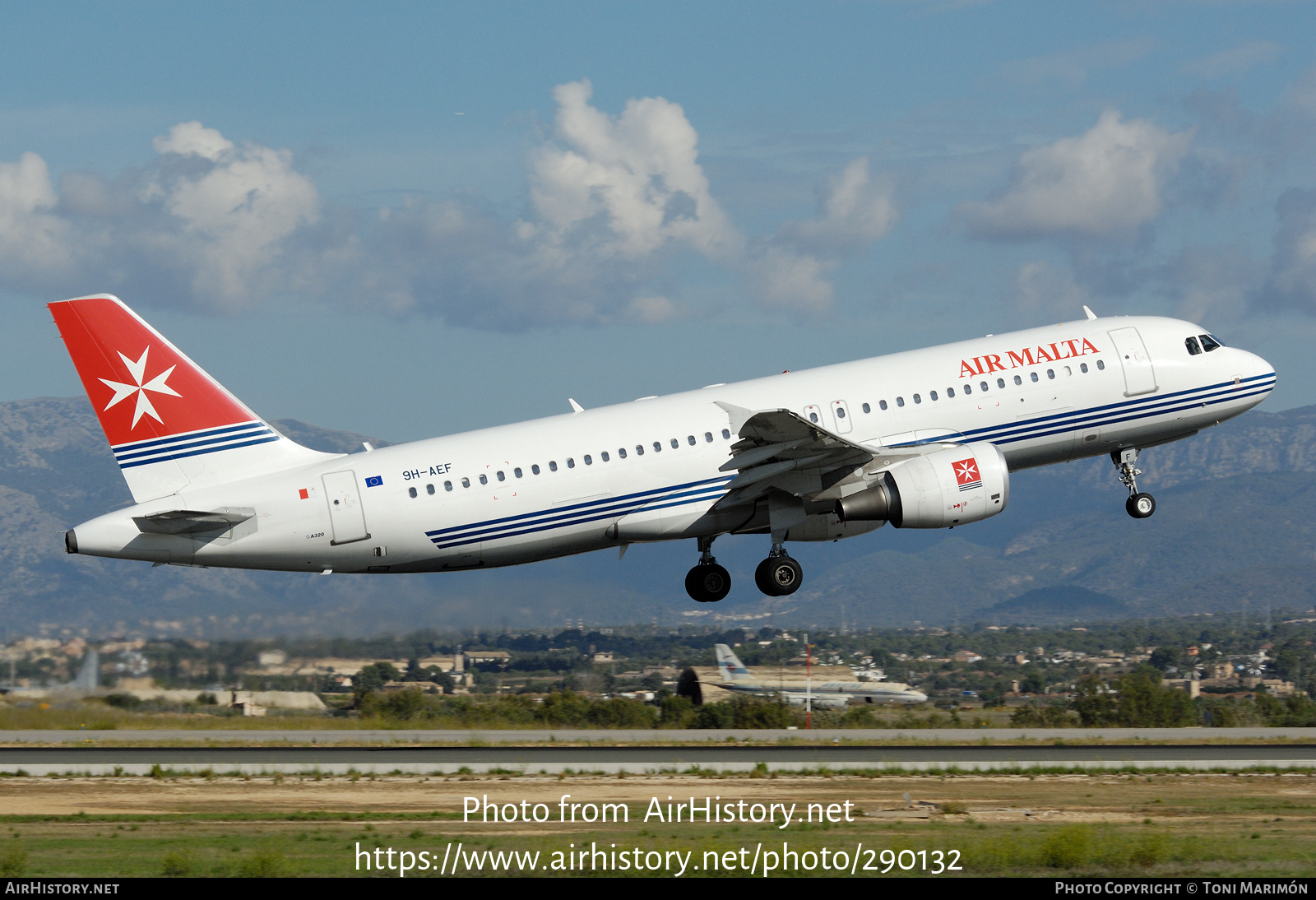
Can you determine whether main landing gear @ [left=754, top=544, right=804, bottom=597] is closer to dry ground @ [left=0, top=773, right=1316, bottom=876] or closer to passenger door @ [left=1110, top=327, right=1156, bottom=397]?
dry ground @ [left=0, top=773, right=1316, bottom=876]

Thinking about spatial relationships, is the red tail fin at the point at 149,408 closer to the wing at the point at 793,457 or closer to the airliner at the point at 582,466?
the airliner at the point at 582,466

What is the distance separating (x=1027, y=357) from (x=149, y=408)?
77.7 ft

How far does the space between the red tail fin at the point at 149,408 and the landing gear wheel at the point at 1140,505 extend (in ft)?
78.4

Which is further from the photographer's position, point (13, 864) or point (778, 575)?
point (778, 575)

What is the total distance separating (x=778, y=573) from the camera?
41.5 m

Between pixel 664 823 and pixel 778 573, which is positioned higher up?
pixel 778 573

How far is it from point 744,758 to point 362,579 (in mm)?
25229

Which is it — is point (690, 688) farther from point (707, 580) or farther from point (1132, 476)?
point (1132, 476)

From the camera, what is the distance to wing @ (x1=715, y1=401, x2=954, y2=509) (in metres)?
37.2

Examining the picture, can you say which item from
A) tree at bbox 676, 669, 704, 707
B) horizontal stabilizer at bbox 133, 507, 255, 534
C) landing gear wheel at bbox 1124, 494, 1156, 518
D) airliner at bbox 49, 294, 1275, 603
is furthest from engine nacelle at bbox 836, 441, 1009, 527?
tree at bbox 676, 669, 704, 707

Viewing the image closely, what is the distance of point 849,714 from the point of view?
56.8 m

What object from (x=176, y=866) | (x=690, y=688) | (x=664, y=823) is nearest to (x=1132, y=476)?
(x=664, y=823)

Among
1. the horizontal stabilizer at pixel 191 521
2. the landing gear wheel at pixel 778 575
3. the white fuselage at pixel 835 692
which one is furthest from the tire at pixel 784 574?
the white fuselage at pixel 835 692

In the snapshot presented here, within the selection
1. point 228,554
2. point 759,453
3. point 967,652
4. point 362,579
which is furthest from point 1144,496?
point 967,652
